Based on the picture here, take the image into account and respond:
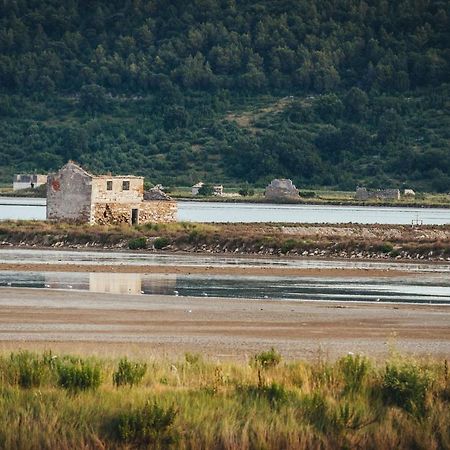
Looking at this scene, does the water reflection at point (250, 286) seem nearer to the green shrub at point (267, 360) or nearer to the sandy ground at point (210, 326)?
the sandy ground at point (210, 326)

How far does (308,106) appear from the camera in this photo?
7613 inches

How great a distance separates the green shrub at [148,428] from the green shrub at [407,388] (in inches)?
99.9

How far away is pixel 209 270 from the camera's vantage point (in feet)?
139

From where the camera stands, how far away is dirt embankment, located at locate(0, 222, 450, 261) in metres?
54.2

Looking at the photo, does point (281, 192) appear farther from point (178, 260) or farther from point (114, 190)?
point (178, 260)

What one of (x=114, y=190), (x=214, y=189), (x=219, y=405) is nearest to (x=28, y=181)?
(x=214, y=189)

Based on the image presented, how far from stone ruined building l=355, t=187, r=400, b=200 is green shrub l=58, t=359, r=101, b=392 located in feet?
404

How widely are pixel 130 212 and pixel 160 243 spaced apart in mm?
6669

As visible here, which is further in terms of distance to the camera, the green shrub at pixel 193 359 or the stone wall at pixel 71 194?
the stone wall at pixel 71 194

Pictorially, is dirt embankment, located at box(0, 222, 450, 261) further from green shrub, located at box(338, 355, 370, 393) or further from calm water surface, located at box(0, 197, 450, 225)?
green shrub, located at box(338, 355, 370, 393)

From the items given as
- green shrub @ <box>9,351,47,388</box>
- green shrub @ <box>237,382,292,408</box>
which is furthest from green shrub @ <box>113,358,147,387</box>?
green shrub @ <box>237,382,292,408</box>

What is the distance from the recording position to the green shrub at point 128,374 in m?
16.5

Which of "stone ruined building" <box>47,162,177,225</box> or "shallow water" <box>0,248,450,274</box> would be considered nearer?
"shallow water" <box>0,248,450,274</box>

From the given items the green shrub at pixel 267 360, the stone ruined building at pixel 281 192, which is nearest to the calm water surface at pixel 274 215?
the stone ruined building at pixel 281 192
